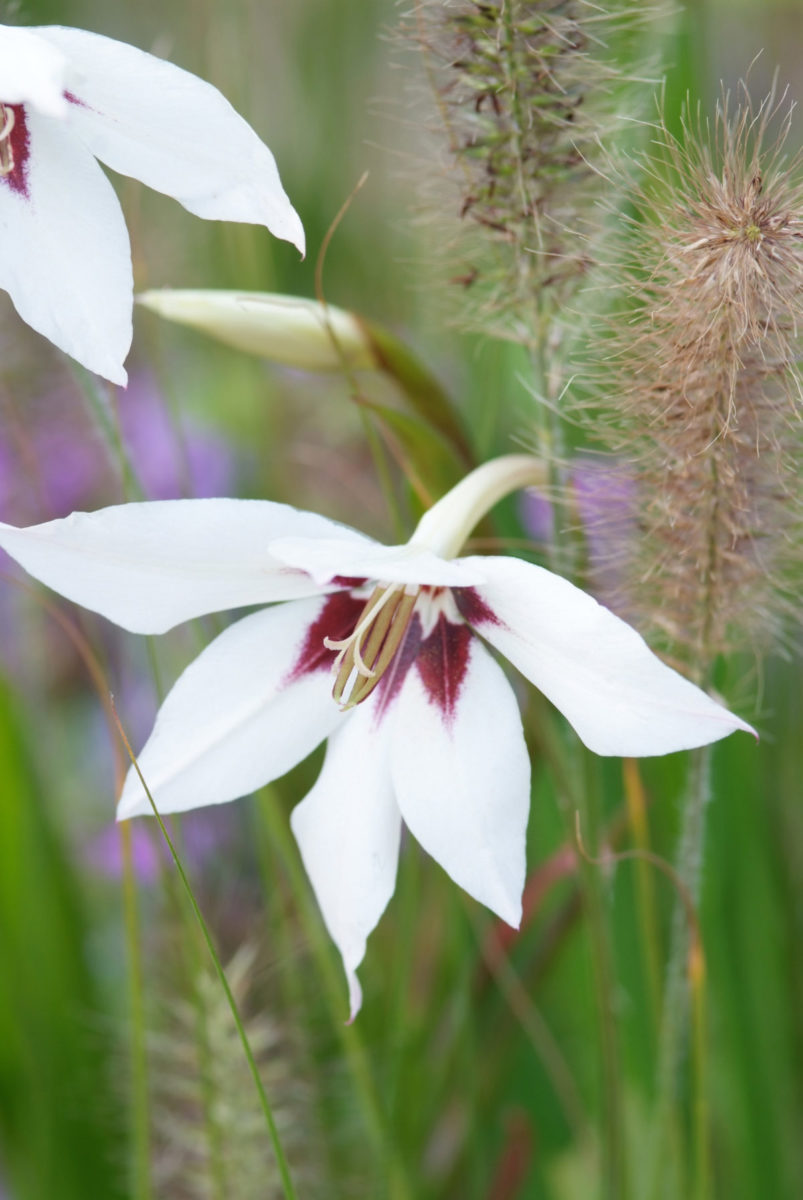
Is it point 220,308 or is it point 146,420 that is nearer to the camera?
point 220,308

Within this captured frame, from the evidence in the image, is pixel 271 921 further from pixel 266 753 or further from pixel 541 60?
pixel 541 60

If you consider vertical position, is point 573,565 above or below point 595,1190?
above

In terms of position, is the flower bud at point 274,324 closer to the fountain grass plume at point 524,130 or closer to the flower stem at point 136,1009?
the fountain grass plume at point 524,130

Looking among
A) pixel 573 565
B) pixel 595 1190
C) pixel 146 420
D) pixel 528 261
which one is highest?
pixel 528 261

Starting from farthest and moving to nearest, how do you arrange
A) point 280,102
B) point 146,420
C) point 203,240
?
point 280,102
point 203,240
point 146,420

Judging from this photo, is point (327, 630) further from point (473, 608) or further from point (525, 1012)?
point (525, 1012)

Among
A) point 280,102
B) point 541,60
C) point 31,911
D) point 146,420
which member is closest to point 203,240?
point 146,420

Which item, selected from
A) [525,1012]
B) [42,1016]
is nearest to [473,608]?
[525,1012]

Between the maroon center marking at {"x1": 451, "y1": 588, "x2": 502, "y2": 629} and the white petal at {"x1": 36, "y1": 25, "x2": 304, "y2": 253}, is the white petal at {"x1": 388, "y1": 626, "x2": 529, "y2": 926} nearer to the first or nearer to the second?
the maroon center marking at {"x1": 451, "y1": 588, "x2": 502, "y2": 629}
